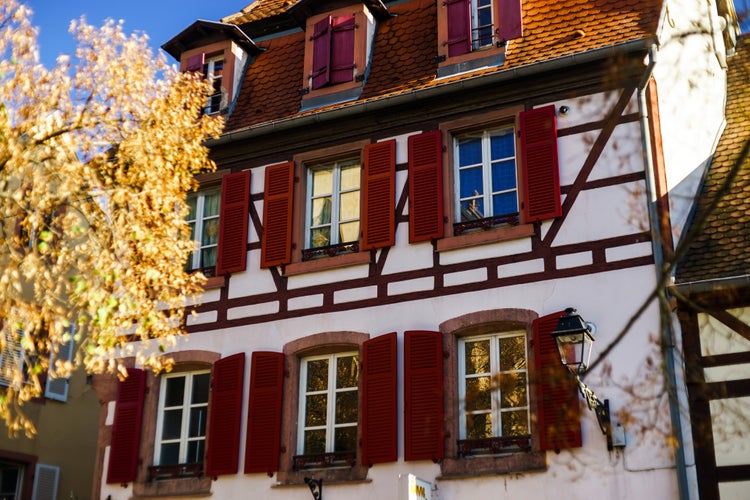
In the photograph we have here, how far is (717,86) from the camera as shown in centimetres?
1516

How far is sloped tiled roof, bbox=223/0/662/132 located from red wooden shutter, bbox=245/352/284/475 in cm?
347

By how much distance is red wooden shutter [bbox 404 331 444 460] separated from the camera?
39.0ft

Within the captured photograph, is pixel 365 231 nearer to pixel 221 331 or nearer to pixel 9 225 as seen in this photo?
pixel 221 331

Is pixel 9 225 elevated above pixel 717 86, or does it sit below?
below

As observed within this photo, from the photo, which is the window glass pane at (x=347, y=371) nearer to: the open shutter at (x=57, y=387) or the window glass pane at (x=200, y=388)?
the window glass pane at (x=200, y=388)

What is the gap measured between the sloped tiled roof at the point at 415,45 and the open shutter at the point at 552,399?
3.36 meters

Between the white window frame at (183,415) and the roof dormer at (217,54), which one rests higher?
the roof dormer at (217,54)

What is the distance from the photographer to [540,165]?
40.6 ft

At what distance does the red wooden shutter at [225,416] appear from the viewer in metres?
13.2

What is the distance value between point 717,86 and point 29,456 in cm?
1228

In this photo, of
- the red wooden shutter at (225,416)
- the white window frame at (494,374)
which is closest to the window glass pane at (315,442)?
the red wooden shutter at (225,416)

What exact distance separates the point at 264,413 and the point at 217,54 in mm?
5887

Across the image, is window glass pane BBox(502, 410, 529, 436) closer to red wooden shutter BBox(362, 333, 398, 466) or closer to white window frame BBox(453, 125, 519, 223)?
red wooden shutter BBox(362, 333, 398, 466)

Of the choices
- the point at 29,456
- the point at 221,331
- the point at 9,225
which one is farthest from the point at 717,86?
the point at 29,456
